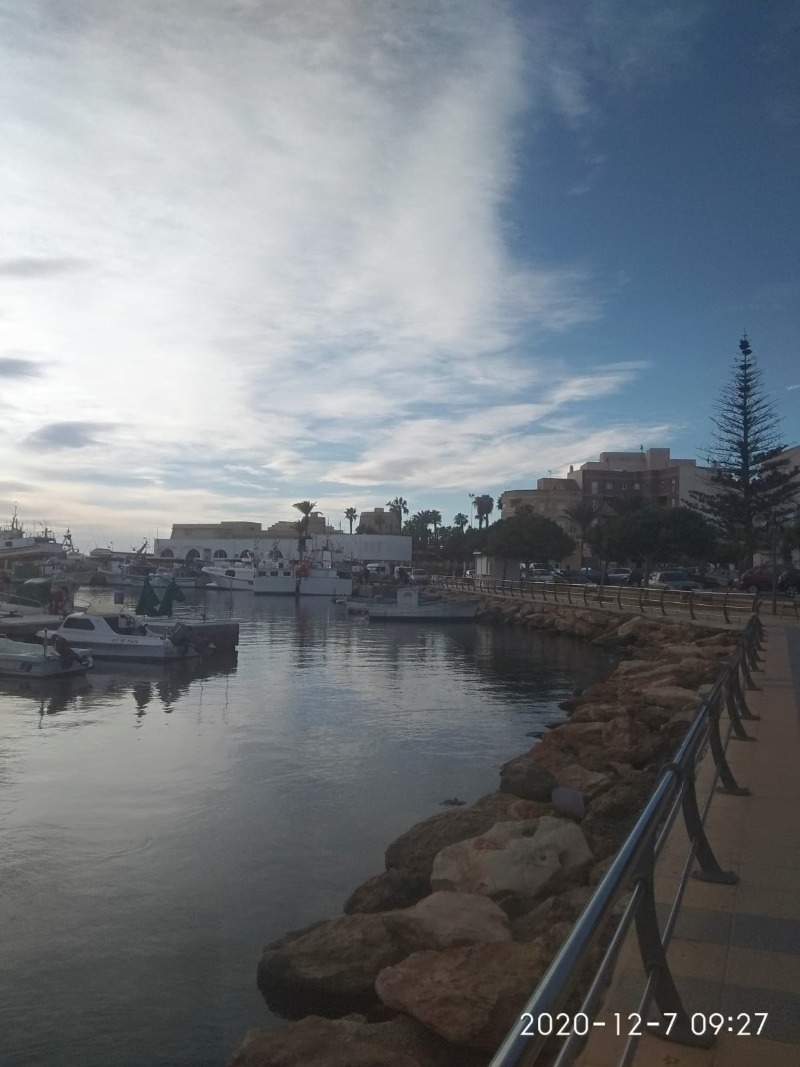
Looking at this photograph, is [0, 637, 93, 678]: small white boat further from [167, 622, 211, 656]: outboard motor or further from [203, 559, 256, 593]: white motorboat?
[203, 559, 256, 593]: white motorboat

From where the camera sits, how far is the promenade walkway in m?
4.23

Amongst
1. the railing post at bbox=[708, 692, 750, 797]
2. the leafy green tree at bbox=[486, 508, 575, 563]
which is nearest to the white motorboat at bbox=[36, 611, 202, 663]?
the railing post at bbox=[708, 692, 750, 797]

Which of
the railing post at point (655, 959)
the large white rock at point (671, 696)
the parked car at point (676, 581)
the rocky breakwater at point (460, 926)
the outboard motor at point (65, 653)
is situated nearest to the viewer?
the railing post at point (655, 959)

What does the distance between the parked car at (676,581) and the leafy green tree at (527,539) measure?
1706 centimetres

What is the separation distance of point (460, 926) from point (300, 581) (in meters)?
81.5

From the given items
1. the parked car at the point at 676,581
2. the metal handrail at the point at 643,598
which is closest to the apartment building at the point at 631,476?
the metal handrail at the point at 643,598

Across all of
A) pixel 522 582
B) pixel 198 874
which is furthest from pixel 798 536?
pixel 198 874

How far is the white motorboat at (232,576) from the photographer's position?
9325cm

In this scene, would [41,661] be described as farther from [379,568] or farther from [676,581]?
[379,568]

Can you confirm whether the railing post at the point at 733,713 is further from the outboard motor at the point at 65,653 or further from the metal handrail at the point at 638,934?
the outboard motor at the point at 65,653

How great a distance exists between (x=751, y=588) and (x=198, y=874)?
41111 millimetres

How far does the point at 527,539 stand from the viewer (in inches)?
2997

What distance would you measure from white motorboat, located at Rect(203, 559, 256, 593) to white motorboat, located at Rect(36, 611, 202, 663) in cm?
5667

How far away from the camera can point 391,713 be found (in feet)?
79.8
